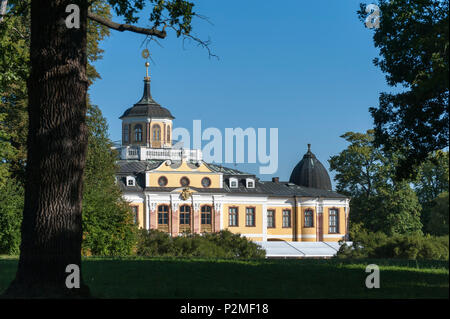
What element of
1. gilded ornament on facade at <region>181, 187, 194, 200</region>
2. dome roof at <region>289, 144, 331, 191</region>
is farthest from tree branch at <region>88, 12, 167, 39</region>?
dome roof at <region>289, 144, 331, 191</region>

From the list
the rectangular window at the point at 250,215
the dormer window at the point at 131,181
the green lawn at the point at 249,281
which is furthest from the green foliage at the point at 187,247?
the rectangular window at the point at 250,215

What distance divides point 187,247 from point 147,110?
4282 centimetres

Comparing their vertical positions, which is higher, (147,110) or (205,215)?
(147,110)

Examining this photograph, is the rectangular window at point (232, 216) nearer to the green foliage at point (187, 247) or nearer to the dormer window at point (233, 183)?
the dormer window at point (233, 183)

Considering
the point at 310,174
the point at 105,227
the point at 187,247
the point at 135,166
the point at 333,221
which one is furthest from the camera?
the point at 310,174

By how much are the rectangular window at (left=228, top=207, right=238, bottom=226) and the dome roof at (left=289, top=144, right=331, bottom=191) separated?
34.2 ft

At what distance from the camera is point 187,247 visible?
3309 centimetres

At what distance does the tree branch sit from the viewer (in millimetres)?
11293

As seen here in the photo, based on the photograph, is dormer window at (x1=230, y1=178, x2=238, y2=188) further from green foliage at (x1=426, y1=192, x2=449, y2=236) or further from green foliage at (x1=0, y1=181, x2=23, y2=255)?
green foliage at (x1=426, y1=192, x2=449, y2=236)

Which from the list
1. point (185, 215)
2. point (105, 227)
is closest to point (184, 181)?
point (185, 215)

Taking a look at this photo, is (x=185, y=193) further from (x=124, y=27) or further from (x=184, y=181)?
(x=124, y=27)

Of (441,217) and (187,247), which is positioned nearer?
(441,217)
